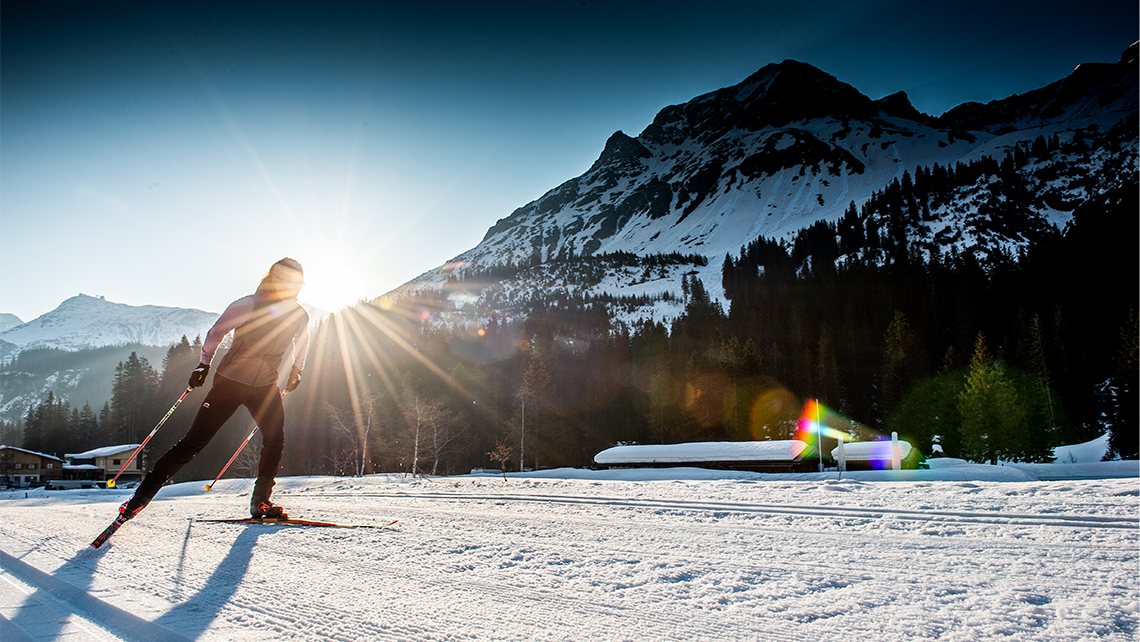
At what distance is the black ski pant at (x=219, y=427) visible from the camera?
11.6 ft

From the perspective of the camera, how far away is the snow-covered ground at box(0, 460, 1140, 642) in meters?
1.63

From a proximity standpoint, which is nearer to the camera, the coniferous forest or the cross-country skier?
the cross-country skier

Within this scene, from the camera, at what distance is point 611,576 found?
2193 millimetres

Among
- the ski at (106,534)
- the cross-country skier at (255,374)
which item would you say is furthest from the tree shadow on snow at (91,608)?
the cross-country skier at (255,374)

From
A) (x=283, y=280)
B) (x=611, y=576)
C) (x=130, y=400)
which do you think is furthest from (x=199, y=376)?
(x=130, y=400)

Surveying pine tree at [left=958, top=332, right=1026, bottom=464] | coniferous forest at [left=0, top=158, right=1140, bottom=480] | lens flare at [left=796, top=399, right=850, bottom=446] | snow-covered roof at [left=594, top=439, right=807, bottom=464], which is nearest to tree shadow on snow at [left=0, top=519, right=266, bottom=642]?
snow-covered roof at [left=594, top=439, right=807, bottom=464]

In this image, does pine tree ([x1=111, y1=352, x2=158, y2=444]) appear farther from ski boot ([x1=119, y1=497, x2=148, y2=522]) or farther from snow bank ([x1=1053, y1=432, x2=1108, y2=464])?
snow bank ([x1=1053, y1=432, x2=1108, y2=464])

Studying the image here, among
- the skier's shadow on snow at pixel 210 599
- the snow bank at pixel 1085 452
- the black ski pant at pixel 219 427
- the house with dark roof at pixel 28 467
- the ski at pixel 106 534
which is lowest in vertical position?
the house with dark roof at pixel 28 467

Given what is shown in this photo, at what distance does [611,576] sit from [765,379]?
136 ft

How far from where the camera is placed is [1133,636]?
4.84 feet

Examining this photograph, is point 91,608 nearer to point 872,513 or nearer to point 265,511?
point 265,511

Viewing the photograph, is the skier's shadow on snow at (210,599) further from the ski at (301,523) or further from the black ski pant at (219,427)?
the black ski pant at (219,427)

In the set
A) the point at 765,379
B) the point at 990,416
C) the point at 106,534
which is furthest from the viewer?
the point at 765,379

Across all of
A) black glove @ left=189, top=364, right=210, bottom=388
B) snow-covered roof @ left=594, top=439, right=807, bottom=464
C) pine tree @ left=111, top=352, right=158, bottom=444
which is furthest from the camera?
pine tree @ left=111, top=352, right=158, bottom=444
